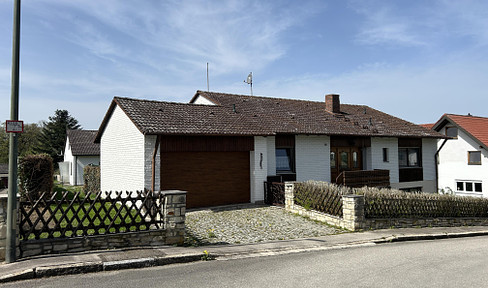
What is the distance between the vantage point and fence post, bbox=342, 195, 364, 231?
1180cm

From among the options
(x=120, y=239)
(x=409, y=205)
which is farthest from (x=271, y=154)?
(x=120, y=239)

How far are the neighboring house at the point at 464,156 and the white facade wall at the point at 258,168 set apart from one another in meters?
15.3

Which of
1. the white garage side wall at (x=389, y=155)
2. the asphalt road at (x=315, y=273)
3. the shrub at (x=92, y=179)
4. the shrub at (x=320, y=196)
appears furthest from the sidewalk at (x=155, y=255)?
the shrub at (x=92, y=179)

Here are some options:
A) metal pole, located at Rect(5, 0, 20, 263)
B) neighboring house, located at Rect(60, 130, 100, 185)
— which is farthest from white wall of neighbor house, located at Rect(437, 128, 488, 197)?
neighboring house, located at Rect(60, 130, 100, 185)

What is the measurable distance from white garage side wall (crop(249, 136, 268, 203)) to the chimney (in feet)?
29.7

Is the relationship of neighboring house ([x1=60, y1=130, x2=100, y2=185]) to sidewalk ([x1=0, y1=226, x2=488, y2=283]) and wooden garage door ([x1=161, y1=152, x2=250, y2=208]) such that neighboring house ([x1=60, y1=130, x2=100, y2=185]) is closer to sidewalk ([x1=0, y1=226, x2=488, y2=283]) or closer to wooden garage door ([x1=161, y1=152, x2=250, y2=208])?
wooden garage door ([x1=161, y1=152, x2=250, y2=208])

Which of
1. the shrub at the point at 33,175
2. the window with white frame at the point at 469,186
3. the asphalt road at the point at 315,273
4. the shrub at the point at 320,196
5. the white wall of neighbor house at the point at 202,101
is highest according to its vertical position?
the white wall of neighbor house at the point at 202,101

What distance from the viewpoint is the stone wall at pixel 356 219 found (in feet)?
39.0

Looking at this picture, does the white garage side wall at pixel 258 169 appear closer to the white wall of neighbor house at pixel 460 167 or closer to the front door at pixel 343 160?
the front door at pixel 343 160

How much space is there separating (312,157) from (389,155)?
19.9ft

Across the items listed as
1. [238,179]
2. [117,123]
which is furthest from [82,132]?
[238,179]

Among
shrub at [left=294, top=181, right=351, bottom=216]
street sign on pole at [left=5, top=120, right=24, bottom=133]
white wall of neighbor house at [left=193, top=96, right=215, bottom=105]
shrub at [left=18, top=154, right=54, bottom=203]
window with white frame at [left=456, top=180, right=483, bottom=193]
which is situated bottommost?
window with white frame at [left=456, top=180, right=483, bottom=193]

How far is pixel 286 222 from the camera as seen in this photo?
41.6ft

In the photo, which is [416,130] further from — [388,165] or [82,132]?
[82,132]
